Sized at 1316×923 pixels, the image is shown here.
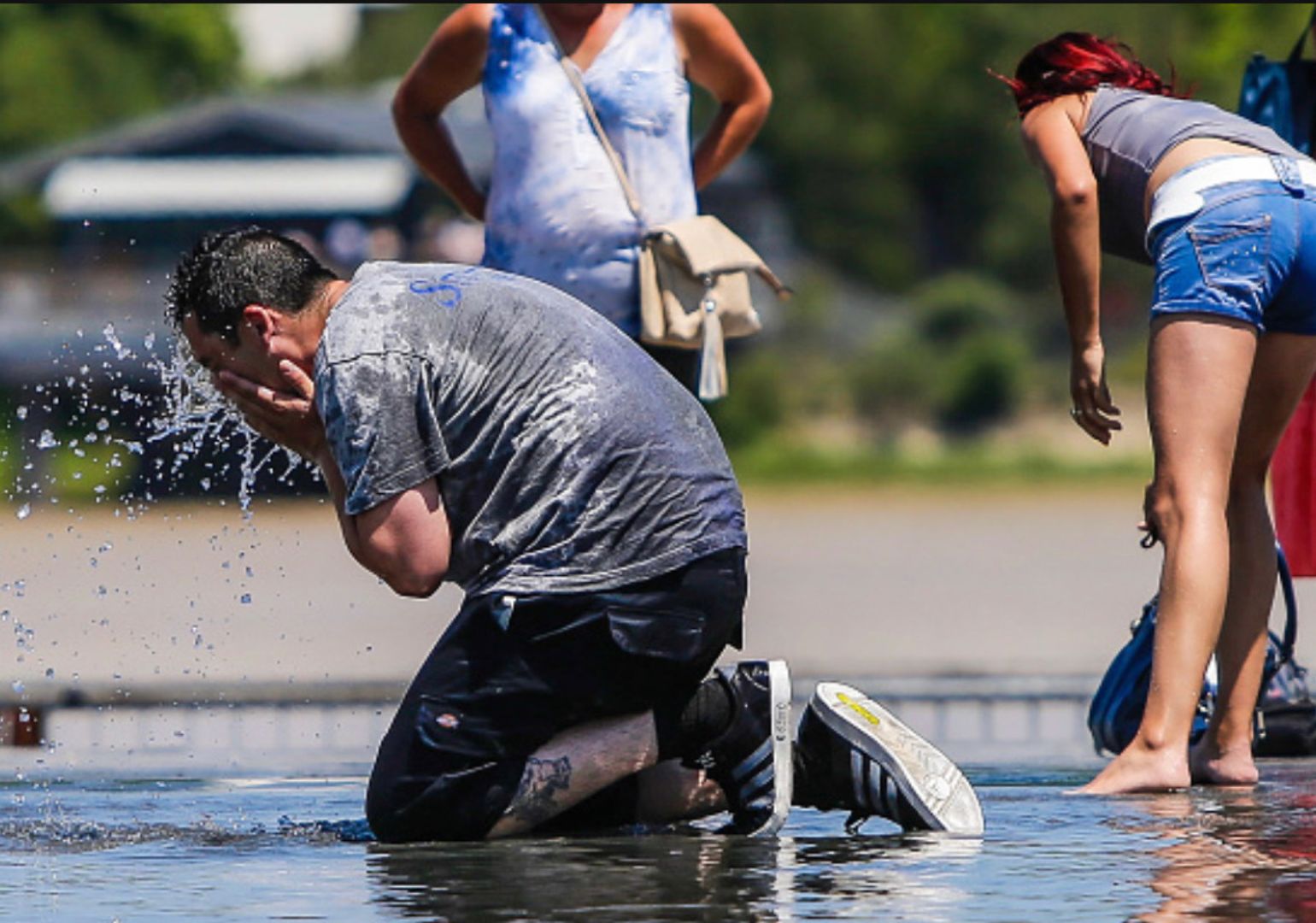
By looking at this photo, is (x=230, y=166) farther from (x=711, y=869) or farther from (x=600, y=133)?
(x=711, y=869)

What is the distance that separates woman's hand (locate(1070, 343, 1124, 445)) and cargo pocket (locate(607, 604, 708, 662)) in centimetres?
117

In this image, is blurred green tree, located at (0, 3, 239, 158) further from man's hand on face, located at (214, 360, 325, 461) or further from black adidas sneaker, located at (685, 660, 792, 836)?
black adidas sneaker, located at (685, 660, 792, 836)

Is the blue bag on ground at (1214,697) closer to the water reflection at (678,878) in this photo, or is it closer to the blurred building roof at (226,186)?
the water reflection at (678,878)

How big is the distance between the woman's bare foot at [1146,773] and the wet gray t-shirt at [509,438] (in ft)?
3.12

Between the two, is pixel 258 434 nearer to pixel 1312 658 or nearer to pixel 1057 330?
pixel 1312 658

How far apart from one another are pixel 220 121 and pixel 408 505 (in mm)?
56666

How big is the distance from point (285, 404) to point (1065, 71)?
1795 mm

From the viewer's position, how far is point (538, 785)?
4.71m

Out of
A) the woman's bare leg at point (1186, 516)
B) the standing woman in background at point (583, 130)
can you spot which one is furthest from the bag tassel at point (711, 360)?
the woman's bare leg at point (1186, 516)

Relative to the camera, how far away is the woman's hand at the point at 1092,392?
557cm

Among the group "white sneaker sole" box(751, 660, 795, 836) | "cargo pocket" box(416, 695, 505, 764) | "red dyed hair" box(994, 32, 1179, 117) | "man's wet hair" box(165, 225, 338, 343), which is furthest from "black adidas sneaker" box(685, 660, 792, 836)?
"red dyed hair" box(994, 32, 1179, 117)

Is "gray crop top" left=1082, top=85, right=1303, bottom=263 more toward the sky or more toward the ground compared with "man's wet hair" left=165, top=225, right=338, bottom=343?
more toward the sky

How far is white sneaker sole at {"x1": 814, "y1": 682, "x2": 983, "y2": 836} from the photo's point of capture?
183 inches

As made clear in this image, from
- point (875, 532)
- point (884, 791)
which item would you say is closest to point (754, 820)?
point (884, 791)
